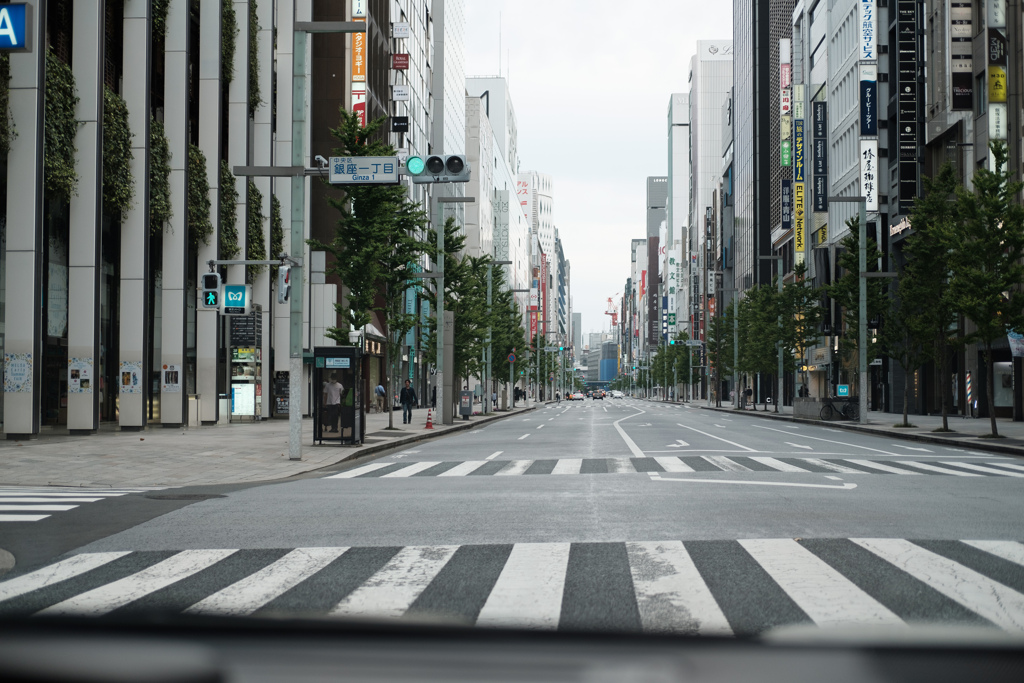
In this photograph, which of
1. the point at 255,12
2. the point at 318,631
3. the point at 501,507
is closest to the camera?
the point at 318,631

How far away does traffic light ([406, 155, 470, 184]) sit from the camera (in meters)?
19.3

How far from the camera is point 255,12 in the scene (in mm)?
38594

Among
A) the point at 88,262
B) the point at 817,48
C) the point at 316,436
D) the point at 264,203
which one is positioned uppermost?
the point at 817,48

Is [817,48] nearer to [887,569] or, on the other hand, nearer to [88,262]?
[88,262]

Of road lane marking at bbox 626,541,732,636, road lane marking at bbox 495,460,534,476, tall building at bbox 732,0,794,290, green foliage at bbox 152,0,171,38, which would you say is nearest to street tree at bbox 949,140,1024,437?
road lane marking at bbox 495,460,534,476

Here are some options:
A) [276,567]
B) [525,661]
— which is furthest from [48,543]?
[525,661]

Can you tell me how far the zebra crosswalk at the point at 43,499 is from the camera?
1034 centimetres

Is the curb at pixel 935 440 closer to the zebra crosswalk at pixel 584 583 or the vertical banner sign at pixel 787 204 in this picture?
the zebra crosswalk at pixel 584 583

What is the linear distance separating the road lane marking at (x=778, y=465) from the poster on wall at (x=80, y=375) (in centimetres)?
1790

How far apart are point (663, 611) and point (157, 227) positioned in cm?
2913

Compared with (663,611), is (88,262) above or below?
above

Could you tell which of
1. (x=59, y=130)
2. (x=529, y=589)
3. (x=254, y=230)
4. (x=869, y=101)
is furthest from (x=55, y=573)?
(x=869, y=101)

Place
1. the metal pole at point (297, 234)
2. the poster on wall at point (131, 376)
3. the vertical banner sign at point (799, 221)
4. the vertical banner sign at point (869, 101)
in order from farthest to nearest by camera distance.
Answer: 1. the vertical banner sign at point (799, 221)
2. the vertical banner sign at point (869, 101)
3. the poster on wall at point (131, 376)
4. the metal pole at point (297, 234)

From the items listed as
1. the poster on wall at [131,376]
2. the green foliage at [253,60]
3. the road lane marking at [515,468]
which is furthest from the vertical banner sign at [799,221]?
the road lane marking at [515,468]
